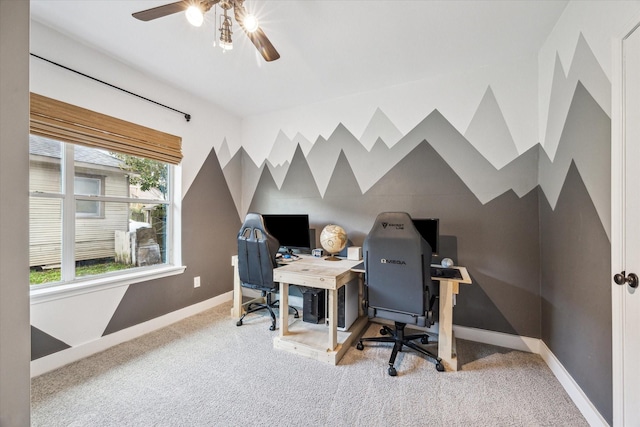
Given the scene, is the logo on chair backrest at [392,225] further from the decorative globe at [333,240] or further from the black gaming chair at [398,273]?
the decorative globe at [333,240]

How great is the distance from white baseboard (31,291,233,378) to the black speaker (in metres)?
1.37

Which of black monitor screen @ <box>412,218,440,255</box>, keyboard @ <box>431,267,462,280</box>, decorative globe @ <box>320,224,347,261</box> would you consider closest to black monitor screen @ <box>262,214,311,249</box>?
decorative globe @ <box>320,224,347,261</box>

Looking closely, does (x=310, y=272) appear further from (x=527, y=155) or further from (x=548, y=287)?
(x=527, y=155)

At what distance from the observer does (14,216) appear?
541 millimetres

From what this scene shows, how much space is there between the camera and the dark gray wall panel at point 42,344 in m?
1.89

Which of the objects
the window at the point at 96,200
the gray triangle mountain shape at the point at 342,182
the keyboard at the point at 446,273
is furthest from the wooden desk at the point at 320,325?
the window at the point at 96,200

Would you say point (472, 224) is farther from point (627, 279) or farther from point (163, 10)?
point (163, 10)

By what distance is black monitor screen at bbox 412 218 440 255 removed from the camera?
232 cm

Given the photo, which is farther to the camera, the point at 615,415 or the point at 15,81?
the point at 615,415

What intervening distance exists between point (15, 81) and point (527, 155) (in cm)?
304

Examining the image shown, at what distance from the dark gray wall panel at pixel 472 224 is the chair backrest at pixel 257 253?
3.06ft

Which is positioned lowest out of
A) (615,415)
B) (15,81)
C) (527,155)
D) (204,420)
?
(204,420)

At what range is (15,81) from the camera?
54cm

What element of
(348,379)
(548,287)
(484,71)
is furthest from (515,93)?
(348,379)
